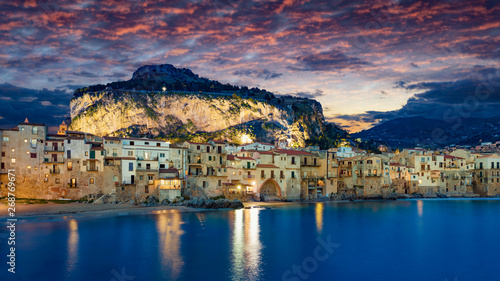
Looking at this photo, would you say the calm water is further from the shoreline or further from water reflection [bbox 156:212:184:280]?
the shoreline

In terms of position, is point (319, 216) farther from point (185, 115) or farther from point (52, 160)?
point (185, 115)

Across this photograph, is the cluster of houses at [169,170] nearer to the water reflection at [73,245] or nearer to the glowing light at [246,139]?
the water reflection at [73,245]

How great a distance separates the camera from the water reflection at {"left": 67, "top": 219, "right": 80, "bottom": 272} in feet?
79.4

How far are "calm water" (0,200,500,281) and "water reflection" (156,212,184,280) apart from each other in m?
0.07

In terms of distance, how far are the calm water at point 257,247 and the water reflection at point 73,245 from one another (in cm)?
6

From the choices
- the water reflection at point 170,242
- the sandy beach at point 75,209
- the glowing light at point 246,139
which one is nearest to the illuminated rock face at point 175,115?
the glowing light at point 246,139

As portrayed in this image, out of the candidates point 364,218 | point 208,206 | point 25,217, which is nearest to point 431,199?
point 364,218

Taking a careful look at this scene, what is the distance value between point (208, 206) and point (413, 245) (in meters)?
24.2

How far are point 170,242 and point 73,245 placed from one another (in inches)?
275

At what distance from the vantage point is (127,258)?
2584 centimetres

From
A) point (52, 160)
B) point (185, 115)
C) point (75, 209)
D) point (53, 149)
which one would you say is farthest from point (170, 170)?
point (185, 115)

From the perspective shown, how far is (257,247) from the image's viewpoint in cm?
2952

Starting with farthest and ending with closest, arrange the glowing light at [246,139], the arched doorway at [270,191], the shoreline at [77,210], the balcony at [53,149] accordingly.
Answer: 1. the glowing light at [246,139]
2. the arched doorway at [270,191]
3. the balcony at [53,149]
4. the shoreline at [77,210]

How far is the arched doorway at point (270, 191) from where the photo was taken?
5553 cm
